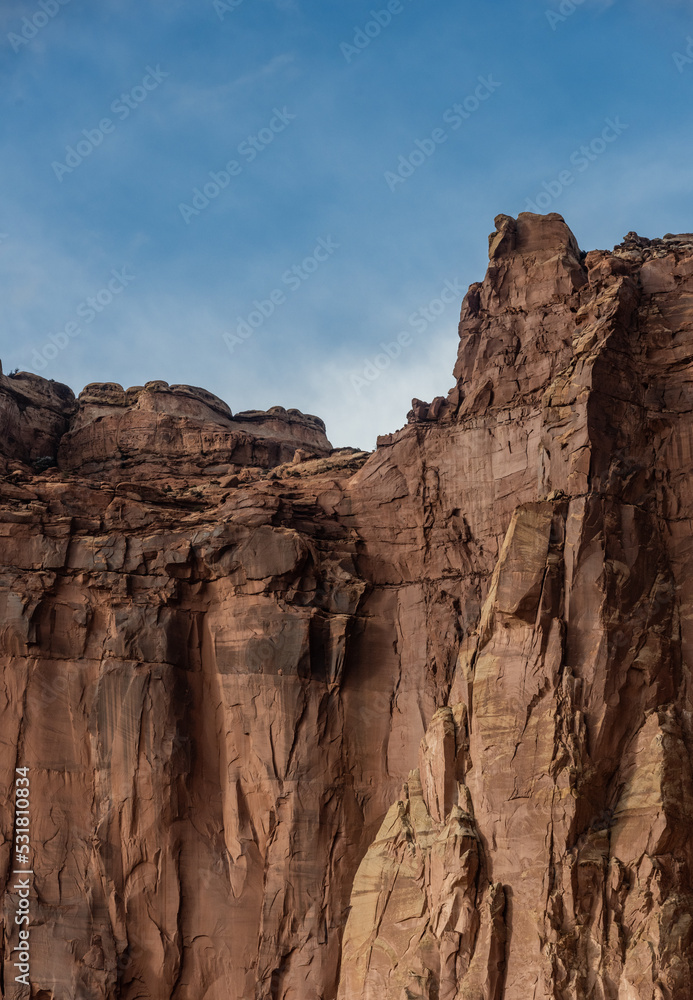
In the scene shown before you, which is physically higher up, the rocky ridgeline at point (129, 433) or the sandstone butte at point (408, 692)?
the rocky ridgeline at point (129, 433)

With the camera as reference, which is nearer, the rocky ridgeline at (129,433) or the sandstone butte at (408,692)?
the sandstone butte at (408,692)

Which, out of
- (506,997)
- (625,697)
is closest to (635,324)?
(625,697)

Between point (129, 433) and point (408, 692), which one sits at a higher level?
point (129, 433)

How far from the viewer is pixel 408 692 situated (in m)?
33.4

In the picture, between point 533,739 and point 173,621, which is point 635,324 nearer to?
point 533,739

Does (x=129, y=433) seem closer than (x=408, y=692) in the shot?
No

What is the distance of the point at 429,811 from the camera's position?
100 feet

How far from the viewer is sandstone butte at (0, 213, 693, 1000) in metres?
28.2

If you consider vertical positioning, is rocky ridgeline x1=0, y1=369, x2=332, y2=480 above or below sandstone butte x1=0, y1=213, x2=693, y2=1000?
above

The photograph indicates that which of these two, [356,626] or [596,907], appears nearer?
[596,907]

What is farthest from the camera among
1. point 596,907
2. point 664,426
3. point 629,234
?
point 629,234

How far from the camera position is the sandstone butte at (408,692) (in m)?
28.2

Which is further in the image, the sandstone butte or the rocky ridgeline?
the rocky ridgeline

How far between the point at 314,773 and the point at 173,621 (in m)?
5.81
